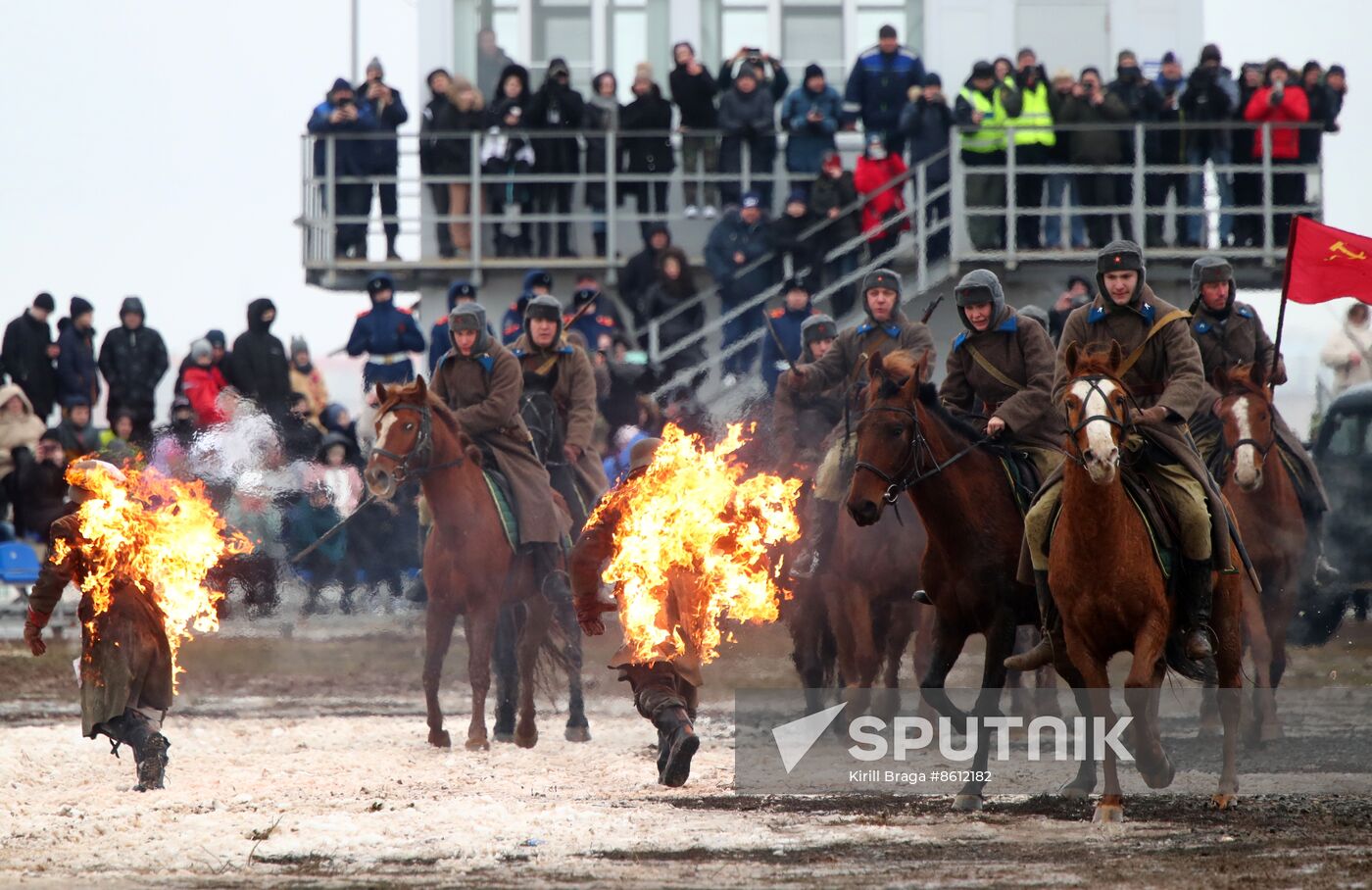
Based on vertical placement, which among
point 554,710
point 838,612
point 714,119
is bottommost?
point 554,710

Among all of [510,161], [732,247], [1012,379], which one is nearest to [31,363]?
[510,161]

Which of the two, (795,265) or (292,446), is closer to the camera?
(292,446)

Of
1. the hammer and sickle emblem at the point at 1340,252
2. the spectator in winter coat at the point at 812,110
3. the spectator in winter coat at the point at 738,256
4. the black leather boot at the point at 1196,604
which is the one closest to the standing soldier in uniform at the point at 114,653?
the black leather boot at the point at 1196,604

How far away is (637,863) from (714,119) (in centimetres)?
1526

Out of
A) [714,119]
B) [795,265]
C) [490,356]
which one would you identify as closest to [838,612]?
[490,356]

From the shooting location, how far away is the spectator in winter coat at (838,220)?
22438 millimetres

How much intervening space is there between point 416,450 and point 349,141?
10553 millimetres

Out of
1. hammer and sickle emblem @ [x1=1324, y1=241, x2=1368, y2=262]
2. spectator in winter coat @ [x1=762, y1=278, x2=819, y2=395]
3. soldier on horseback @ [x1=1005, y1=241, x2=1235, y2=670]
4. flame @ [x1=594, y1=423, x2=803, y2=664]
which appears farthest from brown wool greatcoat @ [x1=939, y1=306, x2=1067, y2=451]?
spectator in winter coat @ [x1=762, y1=278, x2=819, y2=395]

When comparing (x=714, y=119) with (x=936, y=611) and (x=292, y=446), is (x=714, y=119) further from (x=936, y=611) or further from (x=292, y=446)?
(x=936, y=611)

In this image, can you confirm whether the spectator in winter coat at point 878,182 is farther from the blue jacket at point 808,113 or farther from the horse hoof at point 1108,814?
the horse hoof at point 1108,814

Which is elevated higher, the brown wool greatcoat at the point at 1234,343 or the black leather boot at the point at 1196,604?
the brown wool greatcoat at the point at 1234,343

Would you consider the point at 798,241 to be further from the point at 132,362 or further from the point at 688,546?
the point at 688,546

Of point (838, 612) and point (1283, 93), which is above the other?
point (1283, 93)

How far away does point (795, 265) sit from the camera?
22344 mm
